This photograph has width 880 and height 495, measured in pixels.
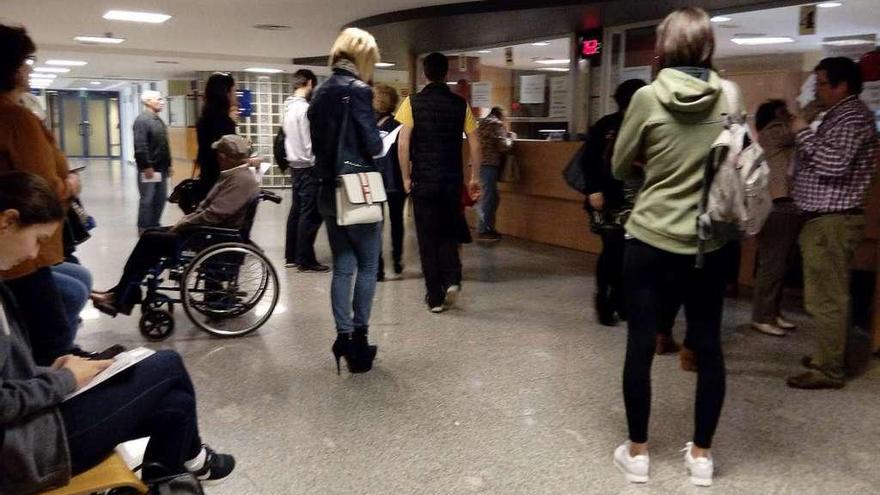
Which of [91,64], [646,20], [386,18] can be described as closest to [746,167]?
[646,20]

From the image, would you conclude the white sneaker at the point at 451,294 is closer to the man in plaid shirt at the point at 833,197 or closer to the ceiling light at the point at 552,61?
the man in plaid shirt at the point at 833,197

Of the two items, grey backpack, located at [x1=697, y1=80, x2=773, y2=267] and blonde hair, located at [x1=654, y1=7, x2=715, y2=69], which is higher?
blonde hair, located at [x1=654, y1=7, x2=715, y2=69]

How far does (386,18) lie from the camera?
266 inches

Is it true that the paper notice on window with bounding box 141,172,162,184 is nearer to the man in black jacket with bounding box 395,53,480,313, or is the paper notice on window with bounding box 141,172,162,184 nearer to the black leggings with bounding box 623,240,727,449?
the man in black jacket with bounding box 395,53,480,313

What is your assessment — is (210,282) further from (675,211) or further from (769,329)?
(769,329)

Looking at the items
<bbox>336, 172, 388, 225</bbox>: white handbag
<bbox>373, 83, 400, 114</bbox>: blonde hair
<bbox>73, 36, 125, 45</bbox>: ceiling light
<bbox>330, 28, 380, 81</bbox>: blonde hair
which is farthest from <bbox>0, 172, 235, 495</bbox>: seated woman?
A: <bbox>73, 36, 125, 45</bbox>: ceiling light

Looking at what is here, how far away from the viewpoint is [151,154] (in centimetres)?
659

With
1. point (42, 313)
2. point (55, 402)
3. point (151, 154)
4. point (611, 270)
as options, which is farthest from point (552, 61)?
point (55, 402)

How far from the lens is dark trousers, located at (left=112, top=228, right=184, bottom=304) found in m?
3.48

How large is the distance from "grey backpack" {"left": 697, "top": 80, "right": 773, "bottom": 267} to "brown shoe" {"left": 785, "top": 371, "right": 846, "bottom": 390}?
1.31 meters

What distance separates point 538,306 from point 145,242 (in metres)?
2.25

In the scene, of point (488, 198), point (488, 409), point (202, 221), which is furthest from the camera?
point (488, 198)

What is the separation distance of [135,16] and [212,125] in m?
4.08

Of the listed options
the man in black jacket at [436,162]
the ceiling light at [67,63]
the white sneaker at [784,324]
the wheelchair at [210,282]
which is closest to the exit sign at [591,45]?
the man in black jacket at [436,162]
